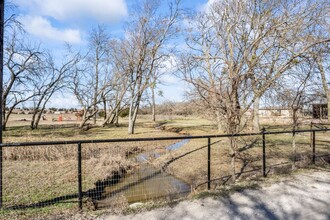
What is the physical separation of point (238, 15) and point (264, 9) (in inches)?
31.8

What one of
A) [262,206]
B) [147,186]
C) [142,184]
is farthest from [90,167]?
[262,206]

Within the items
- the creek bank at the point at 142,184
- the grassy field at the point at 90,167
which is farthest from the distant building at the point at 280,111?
the creek bank at the point at 142,184

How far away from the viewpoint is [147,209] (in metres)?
3.33

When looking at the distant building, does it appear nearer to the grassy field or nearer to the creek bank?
the grassy field

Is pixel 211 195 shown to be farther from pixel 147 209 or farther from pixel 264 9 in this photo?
pixel 264 9

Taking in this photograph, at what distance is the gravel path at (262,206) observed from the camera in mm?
3113

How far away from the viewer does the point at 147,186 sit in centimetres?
619

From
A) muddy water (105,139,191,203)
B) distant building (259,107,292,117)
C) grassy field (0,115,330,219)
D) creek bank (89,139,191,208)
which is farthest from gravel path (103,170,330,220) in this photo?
distant building (259,107,292,117)

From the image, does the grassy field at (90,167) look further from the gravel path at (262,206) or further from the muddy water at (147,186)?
the gravel path at (262,206)

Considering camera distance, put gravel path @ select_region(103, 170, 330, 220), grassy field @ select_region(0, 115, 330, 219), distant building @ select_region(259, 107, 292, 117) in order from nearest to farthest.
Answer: gravel path @ select_region(103, 170, 330, 220) → grassy field @ select_region(0, 115, 330, 219) → distant building @ select_region(259, 107, 292, 117)

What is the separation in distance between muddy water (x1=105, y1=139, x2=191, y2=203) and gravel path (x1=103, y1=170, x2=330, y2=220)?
175 cm

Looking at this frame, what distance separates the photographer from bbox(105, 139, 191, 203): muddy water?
5479 millimetres

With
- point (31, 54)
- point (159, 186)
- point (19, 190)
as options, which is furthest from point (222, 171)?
point (31, 54)

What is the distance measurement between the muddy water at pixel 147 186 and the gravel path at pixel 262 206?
1.75 meters
